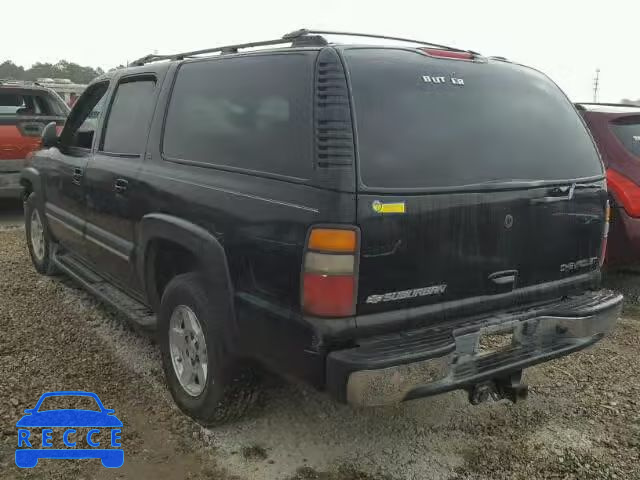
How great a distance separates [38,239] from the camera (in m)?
5.64

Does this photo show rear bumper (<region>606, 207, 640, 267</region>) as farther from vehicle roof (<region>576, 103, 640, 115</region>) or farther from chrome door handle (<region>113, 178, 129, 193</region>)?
chrome door handle (<region>113, 178, 129, 193</region>)

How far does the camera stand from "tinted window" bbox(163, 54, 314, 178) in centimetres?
254

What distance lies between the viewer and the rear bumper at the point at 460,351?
7.66 ft

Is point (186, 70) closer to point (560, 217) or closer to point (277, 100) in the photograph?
point (277, 100)

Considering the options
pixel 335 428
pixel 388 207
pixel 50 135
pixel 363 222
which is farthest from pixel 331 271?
pixel 50 135

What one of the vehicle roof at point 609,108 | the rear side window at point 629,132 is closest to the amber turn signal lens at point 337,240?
the rear side window at point 629,132

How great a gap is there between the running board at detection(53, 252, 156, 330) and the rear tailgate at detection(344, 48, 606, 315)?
1742mm

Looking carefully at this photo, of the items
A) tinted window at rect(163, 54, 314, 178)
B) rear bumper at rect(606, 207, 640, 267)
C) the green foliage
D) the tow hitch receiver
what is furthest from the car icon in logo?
the green foliage

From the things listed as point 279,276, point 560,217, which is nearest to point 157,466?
point 279,276

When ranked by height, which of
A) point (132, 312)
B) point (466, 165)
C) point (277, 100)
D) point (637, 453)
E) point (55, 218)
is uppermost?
point (277, 100)

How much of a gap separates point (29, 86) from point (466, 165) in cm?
775

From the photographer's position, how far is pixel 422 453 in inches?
118

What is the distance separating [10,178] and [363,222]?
708cm

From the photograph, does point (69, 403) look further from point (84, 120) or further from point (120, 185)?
point (84, 120)
